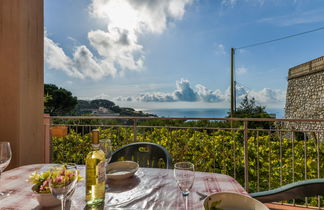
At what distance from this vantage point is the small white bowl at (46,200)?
0.72m

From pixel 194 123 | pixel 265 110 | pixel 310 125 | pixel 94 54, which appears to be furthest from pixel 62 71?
pixel 310 125

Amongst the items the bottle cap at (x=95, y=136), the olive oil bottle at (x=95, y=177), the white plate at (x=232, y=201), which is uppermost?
the bottle cap at (x=95, y=136)

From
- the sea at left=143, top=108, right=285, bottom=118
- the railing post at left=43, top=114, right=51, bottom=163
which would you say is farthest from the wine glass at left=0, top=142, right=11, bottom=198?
the railing post at left=43, top=114, right=51, bottom=163

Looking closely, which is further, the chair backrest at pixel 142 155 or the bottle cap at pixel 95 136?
the chair backrest at pixel 142 155

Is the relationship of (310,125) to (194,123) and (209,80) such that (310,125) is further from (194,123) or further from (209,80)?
(194,123)

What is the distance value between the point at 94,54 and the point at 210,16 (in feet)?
18.9

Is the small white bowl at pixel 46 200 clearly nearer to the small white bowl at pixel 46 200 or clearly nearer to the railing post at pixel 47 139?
the small white bowl at pixel 46 200

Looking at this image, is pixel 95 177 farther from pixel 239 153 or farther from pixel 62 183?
pixel 239 153

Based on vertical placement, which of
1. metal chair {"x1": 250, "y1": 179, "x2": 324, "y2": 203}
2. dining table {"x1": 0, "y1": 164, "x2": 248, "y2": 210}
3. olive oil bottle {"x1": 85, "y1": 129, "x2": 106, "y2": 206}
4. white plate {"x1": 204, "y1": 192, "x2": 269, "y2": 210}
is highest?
olive oil bottle {"x1": 85, "y1": 129, "x2": 106, "y2": 206}

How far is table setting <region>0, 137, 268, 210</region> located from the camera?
71 centimetres

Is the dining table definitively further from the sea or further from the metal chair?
the sea

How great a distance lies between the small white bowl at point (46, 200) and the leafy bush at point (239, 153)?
86.9 inches

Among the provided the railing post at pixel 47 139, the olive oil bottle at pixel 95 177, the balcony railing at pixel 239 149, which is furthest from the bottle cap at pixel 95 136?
the railing post at pixel 47 139

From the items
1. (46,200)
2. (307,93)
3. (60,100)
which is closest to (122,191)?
(46,200)
